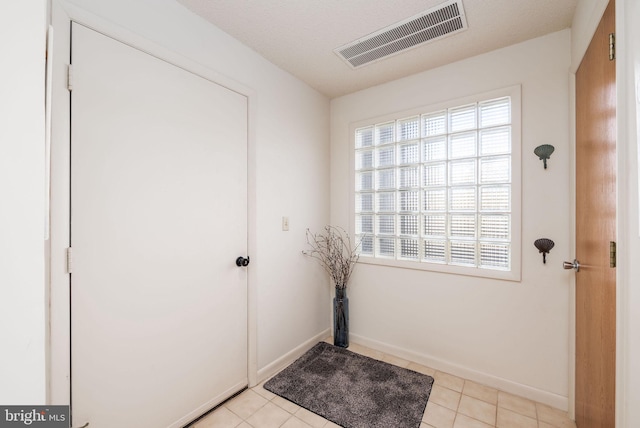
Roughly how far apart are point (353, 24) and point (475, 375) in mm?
2488

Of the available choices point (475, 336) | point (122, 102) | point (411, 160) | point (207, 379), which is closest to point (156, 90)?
point (122, 102)

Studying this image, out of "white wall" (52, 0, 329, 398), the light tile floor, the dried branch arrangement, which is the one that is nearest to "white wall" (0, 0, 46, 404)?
"white wall" (52, 0, 329, 398)

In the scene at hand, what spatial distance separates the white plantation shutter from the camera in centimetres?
188

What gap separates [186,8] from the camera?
1.50 m

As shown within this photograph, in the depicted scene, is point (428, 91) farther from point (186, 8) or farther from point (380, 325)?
point (380, 325)

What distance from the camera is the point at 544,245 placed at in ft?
5.43

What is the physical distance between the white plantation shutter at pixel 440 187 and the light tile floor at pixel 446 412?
2.79 ft

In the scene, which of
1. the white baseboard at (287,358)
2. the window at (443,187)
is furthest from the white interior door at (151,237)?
the window at (443,187)

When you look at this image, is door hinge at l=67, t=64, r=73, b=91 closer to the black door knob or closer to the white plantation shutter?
the black door knob

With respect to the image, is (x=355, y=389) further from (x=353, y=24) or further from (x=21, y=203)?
(x=353, y=24)

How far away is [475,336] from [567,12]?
2071 mm

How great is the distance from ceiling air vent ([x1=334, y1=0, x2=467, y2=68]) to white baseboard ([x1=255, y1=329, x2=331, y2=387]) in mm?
2330

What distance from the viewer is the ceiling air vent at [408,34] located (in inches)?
60.5

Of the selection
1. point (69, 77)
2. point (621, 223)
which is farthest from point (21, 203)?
point (621, 223)
